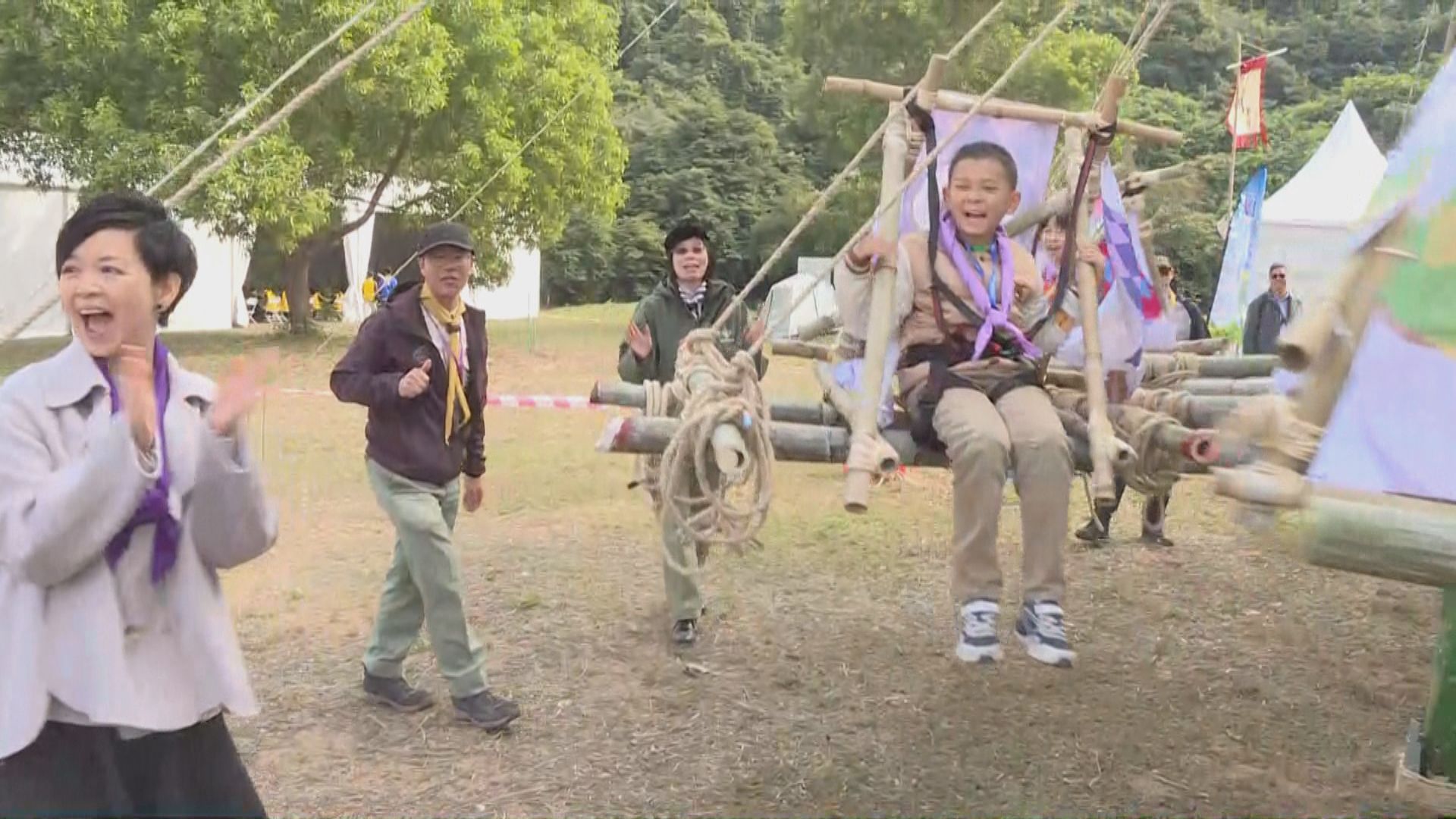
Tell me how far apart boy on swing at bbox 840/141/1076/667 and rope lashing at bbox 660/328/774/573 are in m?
0.46

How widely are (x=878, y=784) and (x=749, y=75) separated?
38169 mm

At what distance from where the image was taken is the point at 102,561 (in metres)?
1.82

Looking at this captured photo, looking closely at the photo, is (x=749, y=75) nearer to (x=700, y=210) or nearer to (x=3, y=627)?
(x=700, y=210)

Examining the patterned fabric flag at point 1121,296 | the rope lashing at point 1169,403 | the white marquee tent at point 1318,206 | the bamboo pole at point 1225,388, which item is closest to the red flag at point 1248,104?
the white marquee tent at point 1318,206

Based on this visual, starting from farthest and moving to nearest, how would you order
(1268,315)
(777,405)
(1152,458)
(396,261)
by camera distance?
(396,261)
(1268,315)
(777,405)
(1152,458)

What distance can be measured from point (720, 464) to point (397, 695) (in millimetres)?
1605

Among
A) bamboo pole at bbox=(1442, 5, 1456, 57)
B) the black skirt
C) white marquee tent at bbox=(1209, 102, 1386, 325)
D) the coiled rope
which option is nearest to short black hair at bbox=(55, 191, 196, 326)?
the black skirt

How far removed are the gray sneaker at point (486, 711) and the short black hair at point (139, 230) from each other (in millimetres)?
2241

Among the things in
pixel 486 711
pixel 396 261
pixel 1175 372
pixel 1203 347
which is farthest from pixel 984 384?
pixel 396 261

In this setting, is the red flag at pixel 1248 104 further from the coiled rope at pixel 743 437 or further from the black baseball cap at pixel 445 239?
the black baseball cap at pixel 445 239

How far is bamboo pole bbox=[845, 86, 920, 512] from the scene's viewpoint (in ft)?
10.4

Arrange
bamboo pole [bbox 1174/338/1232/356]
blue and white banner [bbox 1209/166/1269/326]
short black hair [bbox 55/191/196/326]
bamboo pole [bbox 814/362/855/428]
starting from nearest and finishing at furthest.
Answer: short black hair [bbox 55/191/196/326] < bamboo pole [bbox 814/362/855/428] < bamboo pole [bbox 1174/338/1232/356] < blue and white banner [bbox 1209/166/1269/326]

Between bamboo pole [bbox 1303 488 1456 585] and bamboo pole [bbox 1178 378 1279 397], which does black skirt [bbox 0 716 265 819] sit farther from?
bamboo pole [bbox 1178 378 1279 397]

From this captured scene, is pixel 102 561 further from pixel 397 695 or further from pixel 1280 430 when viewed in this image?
pixel 397 695
